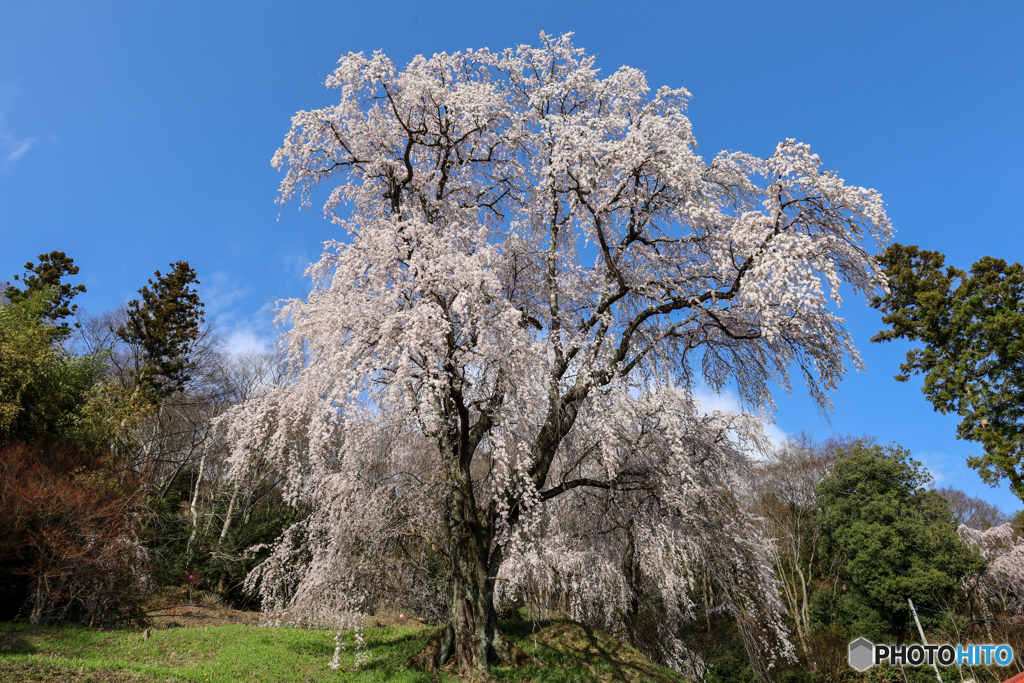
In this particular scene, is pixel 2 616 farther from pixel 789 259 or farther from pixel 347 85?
pixel 789 259

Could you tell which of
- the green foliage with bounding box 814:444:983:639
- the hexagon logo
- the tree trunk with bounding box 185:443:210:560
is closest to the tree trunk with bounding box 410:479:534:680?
the hexagon logo

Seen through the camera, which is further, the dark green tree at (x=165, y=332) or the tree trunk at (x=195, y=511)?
the dark green tree at (x=165, y=332)

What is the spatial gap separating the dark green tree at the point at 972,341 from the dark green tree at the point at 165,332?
27405mm

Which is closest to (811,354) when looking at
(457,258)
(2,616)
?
(457,258)

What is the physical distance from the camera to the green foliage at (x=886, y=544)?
18.5m

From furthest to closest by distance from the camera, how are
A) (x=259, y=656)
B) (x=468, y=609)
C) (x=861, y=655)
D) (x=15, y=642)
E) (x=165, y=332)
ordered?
1. (x=165, y=332)
2. (x=861, y=655)
3. (x=259, y=656)
4. (x=15, y=642)
5. (x=468, y=609)

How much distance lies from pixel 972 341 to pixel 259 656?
20.9m

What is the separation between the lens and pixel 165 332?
23828 millimetres

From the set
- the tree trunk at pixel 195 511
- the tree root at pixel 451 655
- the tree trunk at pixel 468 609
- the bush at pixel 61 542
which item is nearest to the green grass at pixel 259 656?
the tree root at pixel 451 655

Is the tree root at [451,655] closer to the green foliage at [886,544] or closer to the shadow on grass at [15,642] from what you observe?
the shadow on grass at [15,642]

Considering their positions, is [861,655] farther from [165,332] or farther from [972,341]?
[165,332]

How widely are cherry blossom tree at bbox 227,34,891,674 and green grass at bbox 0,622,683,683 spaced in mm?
796

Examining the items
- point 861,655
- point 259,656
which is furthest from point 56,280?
point 861,655

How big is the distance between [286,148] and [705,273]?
8.20 meters
